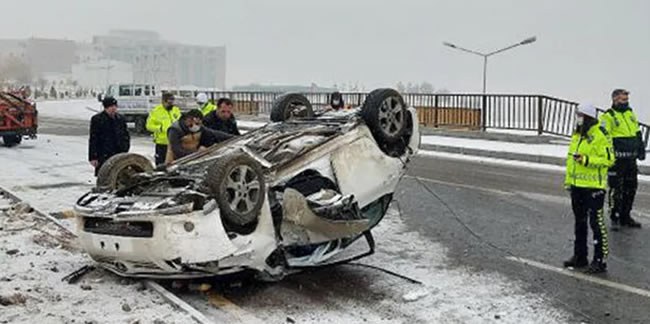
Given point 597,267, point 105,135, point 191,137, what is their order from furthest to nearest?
point 105,135
point 191,137
point 597,267

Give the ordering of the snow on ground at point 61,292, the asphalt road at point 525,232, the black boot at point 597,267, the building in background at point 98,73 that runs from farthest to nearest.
Result: 1. the building in background at point 98,73
2. the black boot at point 597,267
3. the asphalt road at point 525,232
4. the snow on ground at point 61,292

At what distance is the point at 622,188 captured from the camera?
326 inches

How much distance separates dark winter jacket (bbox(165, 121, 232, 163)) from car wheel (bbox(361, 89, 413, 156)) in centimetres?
175

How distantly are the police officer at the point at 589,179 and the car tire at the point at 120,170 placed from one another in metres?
3.92

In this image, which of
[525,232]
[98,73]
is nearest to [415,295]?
[525,232]

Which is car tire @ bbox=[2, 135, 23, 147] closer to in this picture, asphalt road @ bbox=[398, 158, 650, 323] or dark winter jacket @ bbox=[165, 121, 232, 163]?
asphalt road @ bbox=[398, 158, 650, 323]

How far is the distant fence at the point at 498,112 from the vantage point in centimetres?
1889

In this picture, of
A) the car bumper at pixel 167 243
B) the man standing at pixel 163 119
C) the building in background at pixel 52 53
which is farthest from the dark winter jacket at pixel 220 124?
the building in background at pixel 52 53

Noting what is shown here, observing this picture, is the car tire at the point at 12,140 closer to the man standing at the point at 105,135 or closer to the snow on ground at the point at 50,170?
the snow on ground at the point at 50,170

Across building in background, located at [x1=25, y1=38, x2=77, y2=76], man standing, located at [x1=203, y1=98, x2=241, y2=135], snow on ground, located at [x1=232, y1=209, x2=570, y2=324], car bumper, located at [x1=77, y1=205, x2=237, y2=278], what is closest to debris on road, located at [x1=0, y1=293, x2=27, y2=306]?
car bumper, located at [x1=77, y1=205, x2=237, y2=278]

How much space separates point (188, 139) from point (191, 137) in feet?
0.13

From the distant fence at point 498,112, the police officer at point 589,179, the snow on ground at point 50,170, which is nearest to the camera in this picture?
the police officer at point 589,179

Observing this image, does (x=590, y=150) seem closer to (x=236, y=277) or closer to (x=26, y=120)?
(x=236, y=277)

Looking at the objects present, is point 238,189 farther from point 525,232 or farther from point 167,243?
point 525,232
